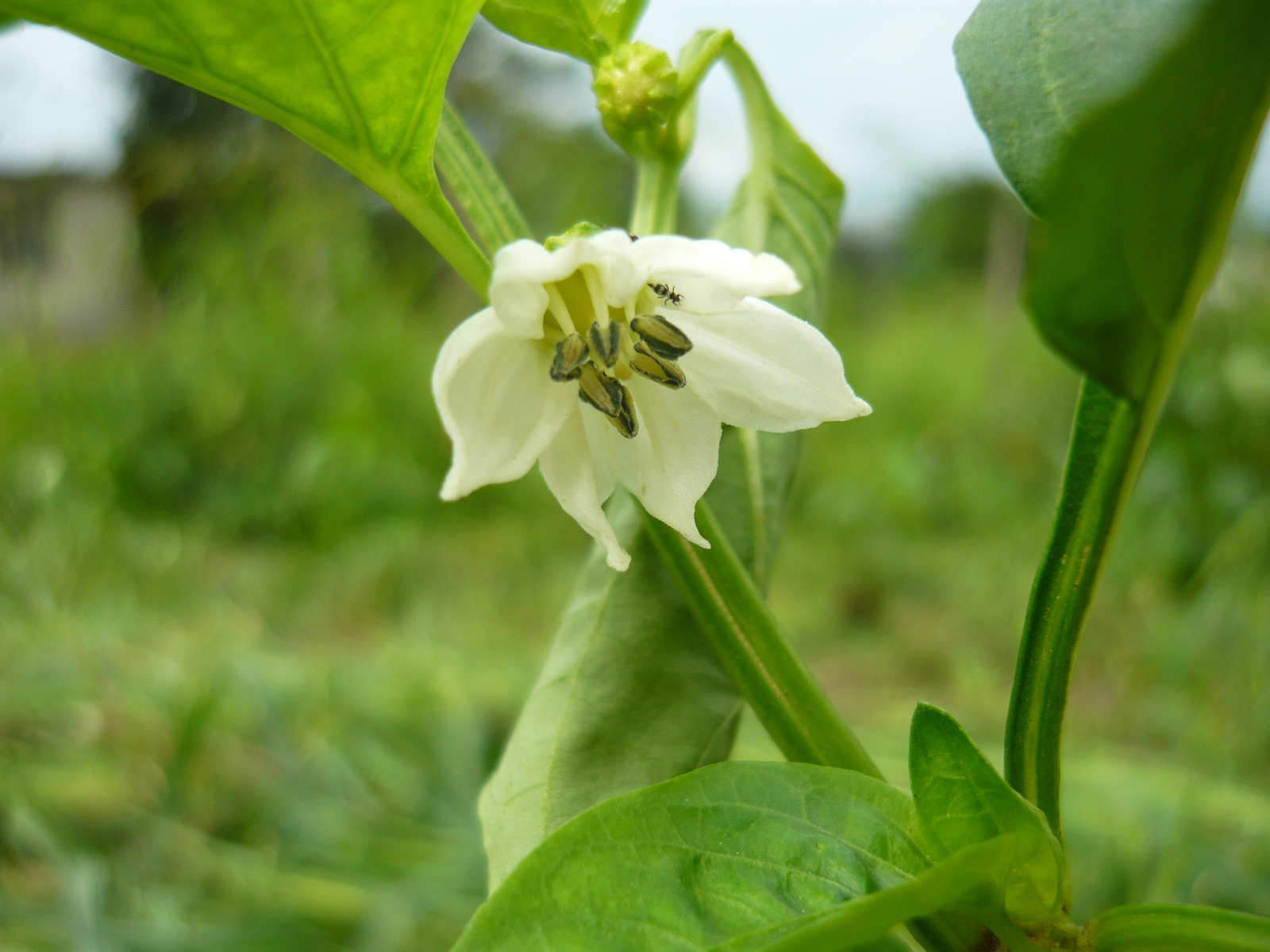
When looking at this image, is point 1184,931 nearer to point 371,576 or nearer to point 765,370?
point 765,370

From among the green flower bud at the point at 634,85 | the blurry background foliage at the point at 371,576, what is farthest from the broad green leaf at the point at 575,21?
the blurry background foliage at the point at 371,576

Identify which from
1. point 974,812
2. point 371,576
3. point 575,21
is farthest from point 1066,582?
point 371,576

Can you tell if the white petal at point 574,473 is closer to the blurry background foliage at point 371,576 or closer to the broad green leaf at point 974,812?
the broad green leaf at point 974,812

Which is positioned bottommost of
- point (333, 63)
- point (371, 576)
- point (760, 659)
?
point (371, 576)

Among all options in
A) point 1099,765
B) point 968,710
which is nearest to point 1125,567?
point 968,710

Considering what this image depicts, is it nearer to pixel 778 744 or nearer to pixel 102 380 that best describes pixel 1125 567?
pixel 778 744

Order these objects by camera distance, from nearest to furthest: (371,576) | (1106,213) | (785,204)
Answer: (1106,213) → (785,204) → (371,576)

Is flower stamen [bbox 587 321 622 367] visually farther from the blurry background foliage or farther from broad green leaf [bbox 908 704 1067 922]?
the blurry background foliage

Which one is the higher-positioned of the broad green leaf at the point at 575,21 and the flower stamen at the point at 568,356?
the broad green leaf at the point at 575,21
